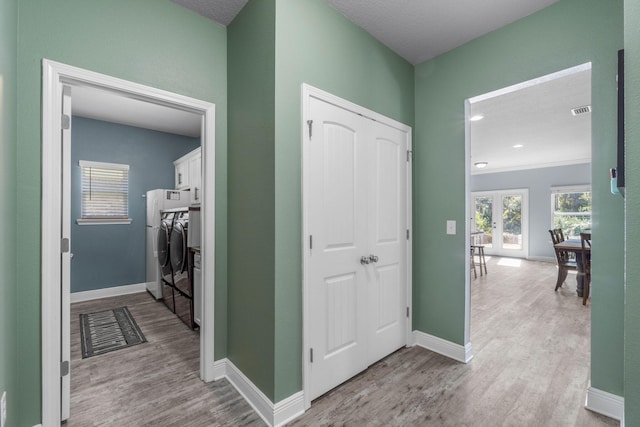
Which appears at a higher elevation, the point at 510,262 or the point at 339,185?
the point at 339,185

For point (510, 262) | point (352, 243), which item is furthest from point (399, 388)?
point (510, 262)

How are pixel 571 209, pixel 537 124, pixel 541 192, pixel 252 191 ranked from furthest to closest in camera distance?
pixel 541 192 → pixel 571 209 → pixel 537 124 → pixel 252 191

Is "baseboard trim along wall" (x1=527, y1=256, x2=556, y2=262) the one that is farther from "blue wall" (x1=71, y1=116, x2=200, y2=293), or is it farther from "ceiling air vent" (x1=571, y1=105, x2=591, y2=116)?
"blue wall" (x1=71, y1=116, x2=200, y2=293)

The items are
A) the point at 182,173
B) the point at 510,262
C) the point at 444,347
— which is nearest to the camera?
the point at 444,347

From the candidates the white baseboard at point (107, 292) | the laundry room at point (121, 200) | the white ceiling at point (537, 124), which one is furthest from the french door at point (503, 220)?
the white baseboard at point (107, 292)

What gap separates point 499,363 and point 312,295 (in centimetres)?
179

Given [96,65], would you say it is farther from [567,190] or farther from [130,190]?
[567,190]

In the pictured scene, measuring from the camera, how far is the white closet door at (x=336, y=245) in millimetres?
1859

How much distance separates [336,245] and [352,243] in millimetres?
165

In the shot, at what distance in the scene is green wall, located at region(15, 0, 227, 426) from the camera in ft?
4.87

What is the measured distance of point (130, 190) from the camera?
448 cm

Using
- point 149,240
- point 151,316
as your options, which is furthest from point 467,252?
point 149,240

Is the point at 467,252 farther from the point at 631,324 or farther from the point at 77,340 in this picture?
the point at 77,340

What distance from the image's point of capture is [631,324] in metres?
0.84
